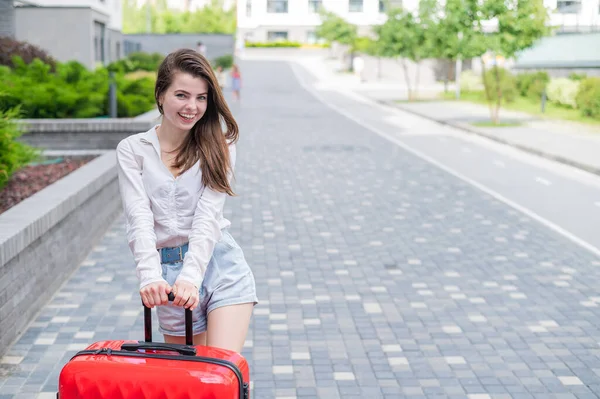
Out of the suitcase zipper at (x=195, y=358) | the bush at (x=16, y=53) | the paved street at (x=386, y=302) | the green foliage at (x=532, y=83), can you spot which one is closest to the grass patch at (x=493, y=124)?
the green foliage at (x=532, y=83)

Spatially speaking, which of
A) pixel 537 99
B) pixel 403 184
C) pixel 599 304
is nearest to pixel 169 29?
pixel 537 99

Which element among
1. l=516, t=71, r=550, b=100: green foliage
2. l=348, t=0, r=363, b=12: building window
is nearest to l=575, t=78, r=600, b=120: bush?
l=516, t=71, r=550, b=100: green foliage

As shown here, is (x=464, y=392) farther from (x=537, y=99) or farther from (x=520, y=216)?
(x=537, y=99)

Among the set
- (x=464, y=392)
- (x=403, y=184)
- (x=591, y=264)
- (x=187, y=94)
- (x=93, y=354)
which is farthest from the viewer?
(x=403, y=184)

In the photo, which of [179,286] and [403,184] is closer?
[179,286]

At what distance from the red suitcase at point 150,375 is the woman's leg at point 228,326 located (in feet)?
0.94

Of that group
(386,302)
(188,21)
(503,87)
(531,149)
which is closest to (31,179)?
(386,302)

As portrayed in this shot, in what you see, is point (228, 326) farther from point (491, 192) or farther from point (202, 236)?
point (491, 192)

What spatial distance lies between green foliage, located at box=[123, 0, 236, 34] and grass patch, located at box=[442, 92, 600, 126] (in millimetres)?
52575

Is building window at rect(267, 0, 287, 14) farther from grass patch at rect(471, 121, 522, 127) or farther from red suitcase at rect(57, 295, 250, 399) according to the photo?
red suitcase at rect(57, 295, 250, 399)

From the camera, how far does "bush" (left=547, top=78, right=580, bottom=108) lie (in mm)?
31697

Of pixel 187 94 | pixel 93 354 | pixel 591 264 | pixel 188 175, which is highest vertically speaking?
pixel 187 94

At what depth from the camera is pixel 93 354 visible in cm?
276

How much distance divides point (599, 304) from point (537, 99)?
30.8 metres
